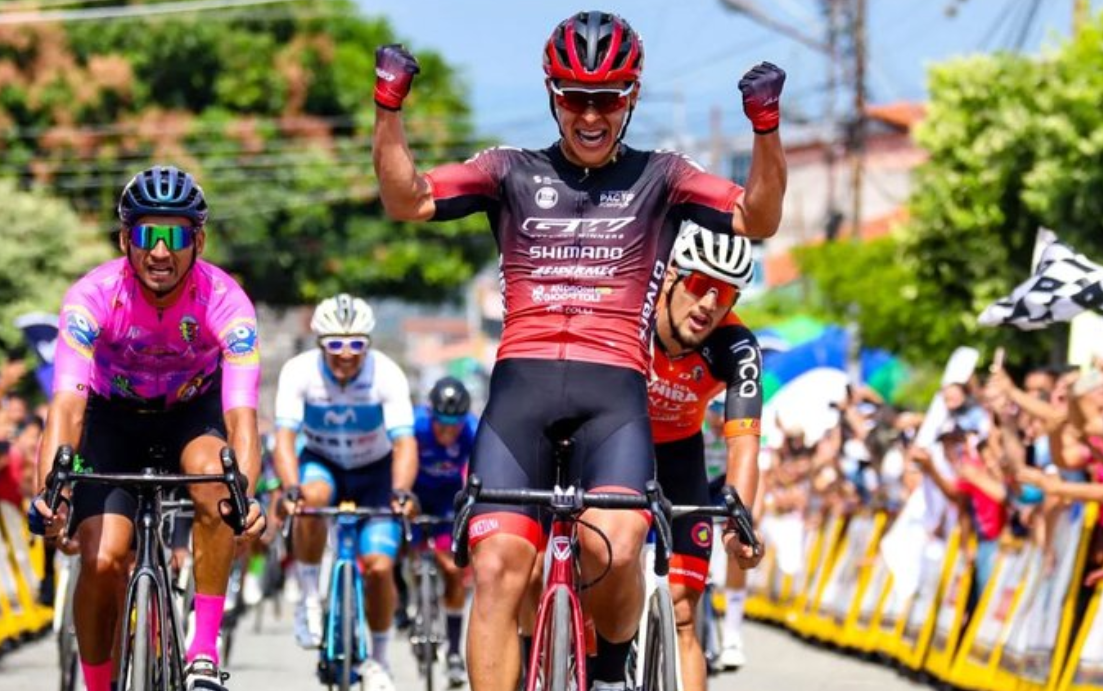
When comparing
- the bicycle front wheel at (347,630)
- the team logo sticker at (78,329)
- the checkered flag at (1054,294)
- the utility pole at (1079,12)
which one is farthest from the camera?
the utility pole at (1079,12)

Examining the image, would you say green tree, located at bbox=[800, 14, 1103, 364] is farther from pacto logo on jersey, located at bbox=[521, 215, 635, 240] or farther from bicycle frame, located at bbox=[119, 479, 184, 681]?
pacto logo on jersey, located at bbox=[521, 215, 635, 240]

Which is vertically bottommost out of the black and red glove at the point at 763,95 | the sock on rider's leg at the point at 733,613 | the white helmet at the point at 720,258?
the sock on rider's leg at the point at 733,613

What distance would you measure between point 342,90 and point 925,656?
40.7 metres

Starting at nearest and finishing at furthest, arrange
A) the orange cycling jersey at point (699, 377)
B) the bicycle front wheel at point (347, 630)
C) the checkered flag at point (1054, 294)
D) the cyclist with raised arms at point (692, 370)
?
the orange cycling jersey at point (699, 377) < the cyclist with raised arms at point (692, 370) < the bicycle front wheel at point (347, 630) < the checkered flag at point (1054, 294)

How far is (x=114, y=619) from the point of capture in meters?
9.55

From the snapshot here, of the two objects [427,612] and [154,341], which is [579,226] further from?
[427,612]

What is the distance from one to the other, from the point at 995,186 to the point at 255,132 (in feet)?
84.6

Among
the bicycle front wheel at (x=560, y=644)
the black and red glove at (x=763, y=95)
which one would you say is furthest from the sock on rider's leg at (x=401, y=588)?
the black and red glove at (x=763, y=95)

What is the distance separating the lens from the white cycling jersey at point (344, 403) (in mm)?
13773

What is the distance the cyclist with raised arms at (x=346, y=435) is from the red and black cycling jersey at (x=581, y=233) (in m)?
5.05

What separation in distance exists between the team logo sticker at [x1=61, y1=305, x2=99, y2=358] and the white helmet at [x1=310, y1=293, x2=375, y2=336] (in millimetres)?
4547

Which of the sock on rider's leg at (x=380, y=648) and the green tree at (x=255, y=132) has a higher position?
the green tree at (x=255, y=132)

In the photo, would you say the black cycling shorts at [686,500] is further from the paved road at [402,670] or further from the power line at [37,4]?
the power line at [37,4]

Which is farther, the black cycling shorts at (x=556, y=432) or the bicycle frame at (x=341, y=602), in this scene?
the bicycle frame at (x=341, y=602)
